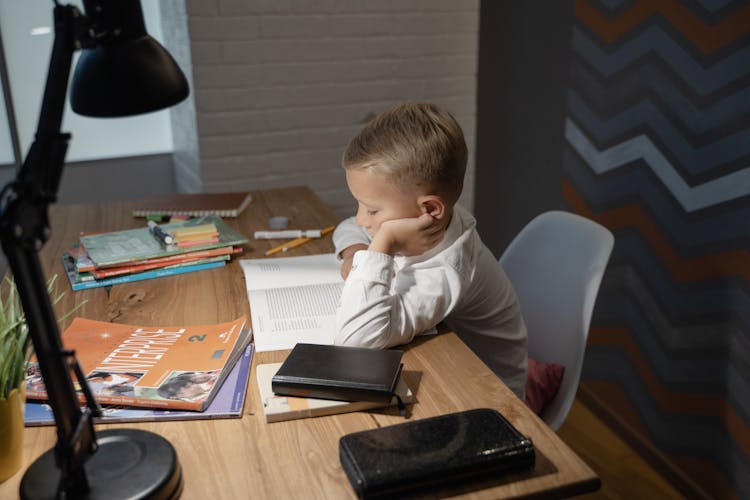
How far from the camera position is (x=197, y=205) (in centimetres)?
195

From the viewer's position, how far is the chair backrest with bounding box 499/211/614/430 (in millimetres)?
1431

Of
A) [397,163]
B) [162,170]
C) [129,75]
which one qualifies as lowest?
[162,170]

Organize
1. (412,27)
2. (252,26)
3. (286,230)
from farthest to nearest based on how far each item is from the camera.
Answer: (412,27) < (252,26) < (286,230)

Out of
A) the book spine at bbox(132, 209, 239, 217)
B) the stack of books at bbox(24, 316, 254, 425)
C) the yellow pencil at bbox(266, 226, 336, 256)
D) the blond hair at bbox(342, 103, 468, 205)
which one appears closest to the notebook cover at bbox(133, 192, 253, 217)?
the book spine at bbox(132, 209, 239, 217)

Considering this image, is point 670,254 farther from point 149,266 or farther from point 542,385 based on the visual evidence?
point 149,266

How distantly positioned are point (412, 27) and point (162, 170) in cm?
123

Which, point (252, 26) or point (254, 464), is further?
point (252, 26)

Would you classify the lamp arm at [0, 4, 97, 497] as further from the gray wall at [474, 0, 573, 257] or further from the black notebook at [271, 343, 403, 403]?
the gray wall at [474, 0, 573, 257]

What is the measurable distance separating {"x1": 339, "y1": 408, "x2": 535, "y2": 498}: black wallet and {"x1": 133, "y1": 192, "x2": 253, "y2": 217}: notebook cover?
1164mm

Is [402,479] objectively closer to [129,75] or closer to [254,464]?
[254,464]

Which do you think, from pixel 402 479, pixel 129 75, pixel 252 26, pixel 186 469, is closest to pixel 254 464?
pixel 186 469

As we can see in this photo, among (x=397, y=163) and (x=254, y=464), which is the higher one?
(x=397, y=163)

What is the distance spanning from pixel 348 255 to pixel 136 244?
53cm

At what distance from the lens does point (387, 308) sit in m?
1.11
